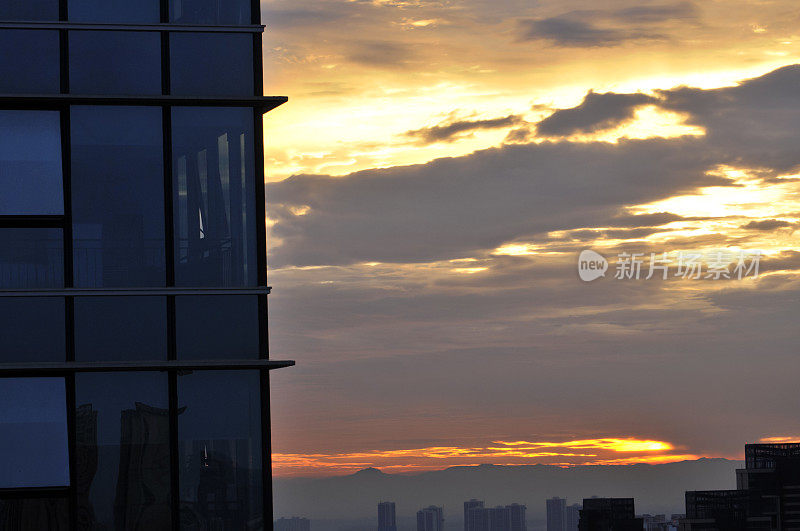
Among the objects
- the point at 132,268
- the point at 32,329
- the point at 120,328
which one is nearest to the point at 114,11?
the point at 132,268

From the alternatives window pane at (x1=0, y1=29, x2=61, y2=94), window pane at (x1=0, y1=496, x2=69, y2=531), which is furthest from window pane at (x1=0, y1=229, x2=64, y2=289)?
window pane at (x1=0, y1=496, x2=69, y2=531)

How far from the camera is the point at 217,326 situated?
15047 mm

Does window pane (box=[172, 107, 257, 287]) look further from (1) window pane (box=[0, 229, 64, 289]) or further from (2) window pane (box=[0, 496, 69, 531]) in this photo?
(2) window pane (box=[0, 496, 69, 531])

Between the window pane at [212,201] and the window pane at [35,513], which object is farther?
the window pane at [212,201]

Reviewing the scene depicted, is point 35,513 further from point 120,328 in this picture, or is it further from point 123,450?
point 120,328

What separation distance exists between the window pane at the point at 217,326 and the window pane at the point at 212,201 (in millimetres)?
241

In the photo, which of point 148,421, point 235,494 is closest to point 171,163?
point 148,421

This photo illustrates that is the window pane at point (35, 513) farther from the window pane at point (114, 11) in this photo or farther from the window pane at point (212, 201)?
the window pane at point (114, 11)

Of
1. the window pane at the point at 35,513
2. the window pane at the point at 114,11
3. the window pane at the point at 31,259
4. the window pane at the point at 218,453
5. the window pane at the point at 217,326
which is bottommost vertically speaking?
the window pane at the point at 35,513

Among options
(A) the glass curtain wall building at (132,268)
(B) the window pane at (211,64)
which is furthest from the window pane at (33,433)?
(B) the window pane at (211,64)

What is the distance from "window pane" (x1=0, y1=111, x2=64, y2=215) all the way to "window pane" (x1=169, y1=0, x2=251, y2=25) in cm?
204

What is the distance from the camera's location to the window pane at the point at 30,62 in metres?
15.1

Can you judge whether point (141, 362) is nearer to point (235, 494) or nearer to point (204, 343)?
point (204, 343)

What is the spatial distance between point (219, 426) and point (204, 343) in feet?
3.44
